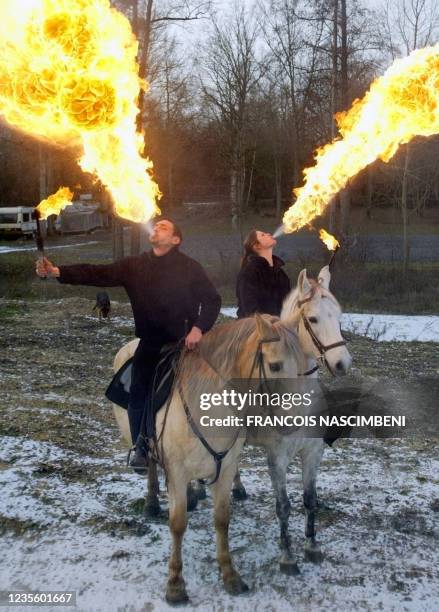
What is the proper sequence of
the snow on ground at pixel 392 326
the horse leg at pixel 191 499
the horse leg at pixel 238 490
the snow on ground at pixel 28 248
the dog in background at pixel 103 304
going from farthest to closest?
the snow on ground at pixel 28 248 < the dog in background at pixel 103 304 < the snow on ground at pixel 392 326 < the horse leg at pixel 238 490 < the horse leg at pixel 191 499

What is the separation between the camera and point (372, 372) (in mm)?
11117

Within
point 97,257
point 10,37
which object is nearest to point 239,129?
point 97,257

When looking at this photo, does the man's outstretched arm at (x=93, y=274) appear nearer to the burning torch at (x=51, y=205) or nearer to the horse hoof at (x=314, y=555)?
the burning torch at (x=51, y=205)

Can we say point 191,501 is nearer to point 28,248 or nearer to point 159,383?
point 159,383

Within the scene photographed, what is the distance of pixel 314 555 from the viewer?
4.95 metres

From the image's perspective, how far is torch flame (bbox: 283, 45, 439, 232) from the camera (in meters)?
7.15

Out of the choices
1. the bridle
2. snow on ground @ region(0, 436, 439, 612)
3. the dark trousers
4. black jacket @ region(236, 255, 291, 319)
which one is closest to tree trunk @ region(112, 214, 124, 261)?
snow on ground @ region(0, 436, 439, 612)

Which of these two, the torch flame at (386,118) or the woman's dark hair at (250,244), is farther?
the torch flame at (386,118)

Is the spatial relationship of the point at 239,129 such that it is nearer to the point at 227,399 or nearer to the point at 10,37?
the point at 10,37

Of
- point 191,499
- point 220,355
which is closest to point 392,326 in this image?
point 191,499

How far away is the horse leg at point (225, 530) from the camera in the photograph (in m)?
4.48

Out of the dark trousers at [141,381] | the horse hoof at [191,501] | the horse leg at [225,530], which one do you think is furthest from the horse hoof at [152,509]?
the horse leg at [225,530]

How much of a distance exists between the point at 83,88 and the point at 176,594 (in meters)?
5.10

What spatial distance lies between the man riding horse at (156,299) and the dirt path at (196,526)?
975 mm
